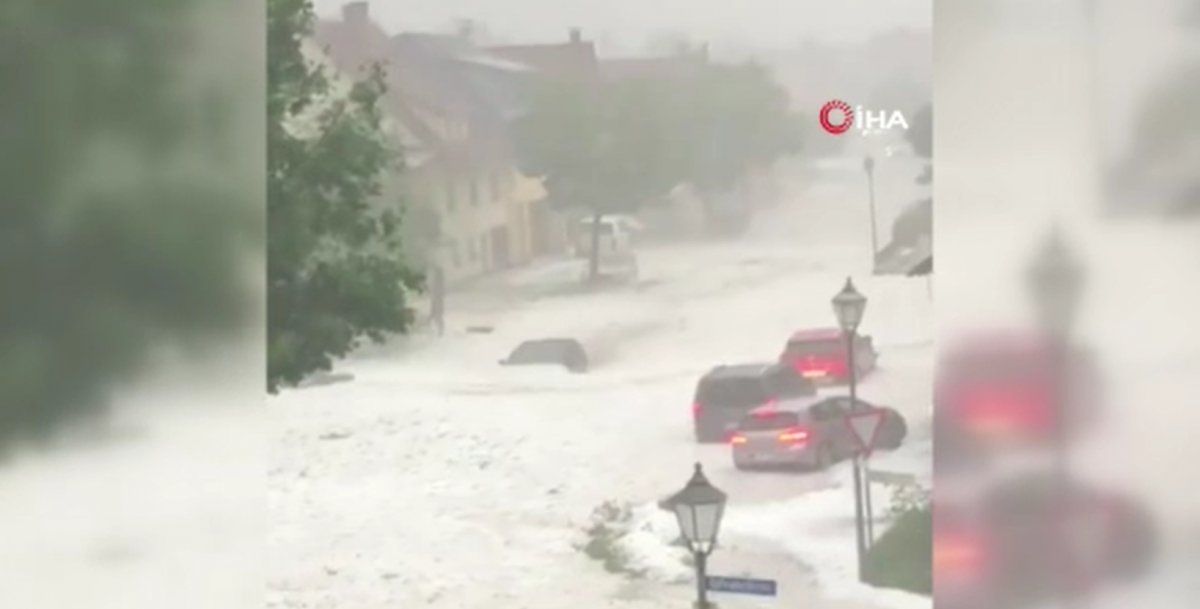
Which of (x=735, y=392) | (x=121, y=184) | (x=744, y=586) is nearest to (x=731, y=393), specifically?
(x=735, y=392)

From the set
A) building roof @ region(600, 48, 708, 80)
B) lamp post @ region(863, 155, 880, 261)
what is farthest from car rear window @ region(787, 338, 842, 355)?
building roof @ region(600, 48, 708, 80)

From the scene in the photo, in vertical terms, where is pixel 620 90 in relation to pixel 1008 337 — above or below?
above

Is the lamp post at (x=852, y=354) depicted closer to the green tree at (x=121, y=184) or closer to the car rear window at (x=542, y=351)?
the car rear window at (x=542, y=351)

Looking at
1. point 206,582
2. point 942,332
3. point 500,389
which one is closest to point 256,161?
point 500,389

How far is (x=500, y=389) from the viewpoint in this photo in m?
1.77

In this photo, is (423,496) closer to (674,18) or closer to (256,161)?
(256,161)

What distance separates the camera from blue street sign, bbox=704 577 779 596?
1.67 meters

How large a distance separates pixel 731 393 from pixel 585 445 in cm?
19

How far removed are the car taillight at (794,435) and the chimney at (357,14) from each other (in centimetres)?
72

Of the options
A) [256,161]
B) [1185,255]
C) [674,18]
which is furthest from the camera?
[256,161]

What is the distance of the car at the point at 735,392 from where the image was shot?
1.67 m

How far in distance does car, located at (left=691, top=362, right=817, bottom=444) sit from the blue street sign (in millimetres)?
165

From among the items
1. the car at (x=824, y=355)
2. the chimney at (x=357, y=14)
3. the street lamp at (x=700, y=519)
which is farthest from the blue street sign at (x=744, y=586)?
the chimney at (x=357, y=14)

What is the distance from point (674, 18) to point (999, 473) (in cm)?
65
